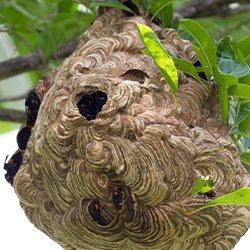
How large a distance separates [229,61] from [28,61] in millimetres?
1280

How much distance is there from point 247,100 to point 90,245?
52 cm

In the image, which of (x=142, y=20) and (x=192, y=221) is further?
(x=142, y=20)

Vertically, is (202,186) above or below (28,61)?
above

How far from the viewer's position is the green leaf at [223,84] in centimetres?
254

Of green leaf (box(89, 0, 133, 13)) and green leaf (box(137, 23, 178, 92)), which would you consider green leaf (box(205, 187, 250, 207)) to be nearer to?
green leaf (box(137, 23, 178, 92))

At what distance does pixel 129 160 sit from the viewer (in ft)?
8.05

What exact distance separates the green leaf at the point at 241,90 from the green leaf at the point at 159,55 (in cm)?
14

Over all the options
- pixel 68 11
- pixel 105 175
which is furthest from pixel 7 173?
pixel 68 11

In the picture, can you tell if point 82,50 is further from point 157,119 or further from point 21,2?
point 21,2

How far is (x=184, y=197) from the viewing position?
2.51 m

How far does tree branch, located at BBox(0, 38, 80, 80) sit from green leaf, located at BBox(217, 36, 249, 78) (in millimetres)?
1113

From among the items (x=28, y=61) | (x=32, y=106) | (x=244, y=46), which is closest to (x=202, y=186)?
(x=244, y=46)

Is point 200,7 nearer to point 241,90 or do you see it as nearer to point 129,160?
point 241,90

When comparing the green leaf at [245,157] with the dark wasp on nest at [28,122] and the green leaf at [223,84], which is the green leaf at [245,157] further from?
the dark wasp on nest at [28,122]
